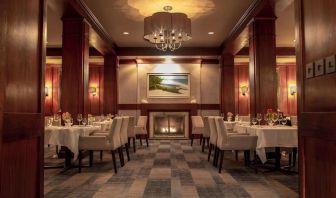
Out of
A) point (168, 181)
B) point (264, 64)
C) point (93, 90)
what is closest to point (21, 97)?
point (168, 181)

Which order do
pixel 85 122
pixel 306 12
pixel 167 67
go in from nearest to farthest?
pixel 306 12, pixel 85 122, pixel 167 67

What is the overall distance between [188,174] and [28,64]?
3.34 meters

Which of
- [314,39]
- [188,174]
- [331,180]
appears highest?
[314,39]

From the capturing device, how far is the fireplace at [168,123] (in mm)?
11953

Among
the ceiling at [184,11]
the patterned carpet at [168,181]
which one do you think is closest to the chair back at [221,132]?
the patterned carpet at [168,181]

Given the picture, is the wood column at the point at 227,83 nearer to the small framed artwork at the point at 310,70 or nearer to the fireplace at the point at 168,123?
the fireplace at the point at 168,123

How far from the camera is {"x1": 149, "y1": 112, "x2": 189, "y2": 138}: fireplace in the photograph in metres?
12.0

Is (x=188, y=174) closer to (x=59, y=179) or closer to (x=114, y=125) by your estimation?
(x=114, y=125)

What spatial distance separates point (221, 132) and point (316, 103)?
2976 mm

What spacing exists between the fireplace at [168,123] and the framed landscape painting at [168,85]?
71 centimetres

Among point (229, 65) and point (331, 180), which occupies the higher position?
point (229, 65)

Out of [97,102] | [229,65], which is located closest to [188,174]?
[229,65]

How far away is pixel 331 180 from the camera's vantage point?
2121 mm

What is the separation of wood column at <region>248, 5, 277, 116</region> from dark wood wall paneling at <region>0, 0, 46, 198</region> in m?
4.86
